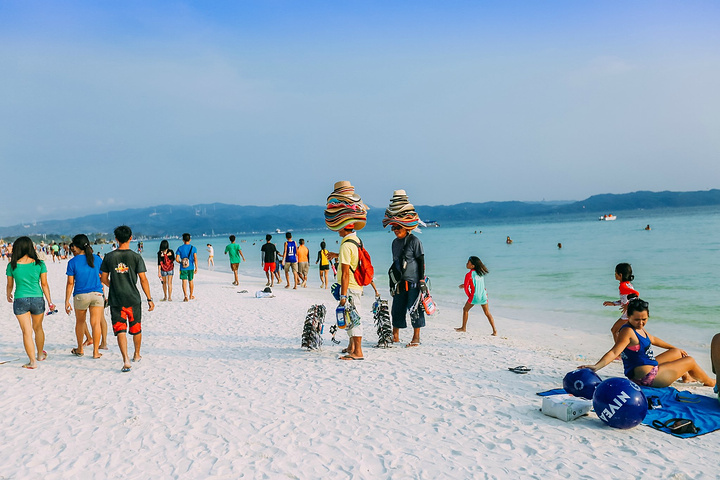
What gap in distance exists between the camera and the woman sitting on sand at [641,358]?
5.01 m

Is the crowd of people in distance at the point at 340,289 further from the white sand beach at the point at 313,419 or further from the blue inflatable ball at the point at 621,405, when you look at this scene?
the blue inflatable ball at the point at 621,405

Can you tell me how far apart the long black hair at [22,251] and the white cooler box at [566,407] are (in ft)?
20.8

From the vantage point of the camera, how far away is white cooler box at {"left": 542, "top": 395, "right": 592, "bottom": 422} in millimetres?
4465

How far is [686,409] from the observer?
4.62 meters

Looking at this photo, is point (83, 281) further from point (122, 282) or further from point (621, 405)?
point (621, 405)

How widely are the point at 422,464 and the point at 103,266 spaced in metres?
4.76

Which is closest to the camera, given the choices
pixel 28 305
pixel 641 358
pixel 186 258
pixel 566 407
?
pixel 566 407

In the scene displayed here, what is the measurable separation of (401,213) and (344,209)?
1.10 meters

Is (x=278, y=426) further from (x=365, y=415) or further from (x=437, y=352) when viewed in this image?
(x=437, y=352)

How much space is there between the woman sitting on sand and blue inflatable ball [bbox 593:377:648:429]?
2.33 feet

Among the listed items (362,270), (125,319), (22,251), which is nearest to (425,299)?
(362,270)

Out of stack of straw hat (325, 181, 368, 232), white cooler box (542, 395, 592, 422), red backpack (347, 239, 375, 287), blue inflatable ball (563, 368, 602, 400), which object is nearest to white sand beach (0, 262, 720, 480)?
white cooler box (542, 395, 592, 422)

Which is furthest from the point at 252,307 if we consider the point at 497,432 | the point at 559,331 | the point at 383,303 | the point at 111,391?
the point at 497,432

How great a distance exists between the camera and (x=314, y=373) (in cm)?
619
